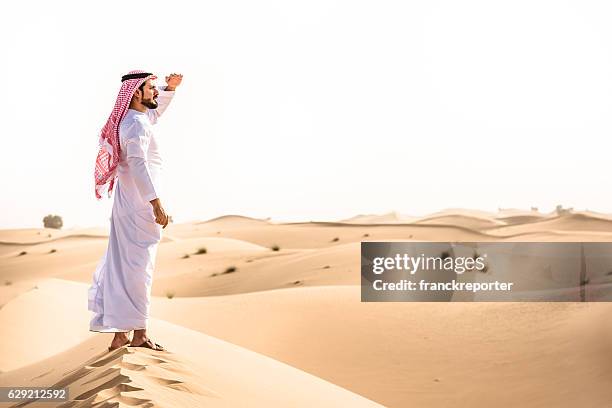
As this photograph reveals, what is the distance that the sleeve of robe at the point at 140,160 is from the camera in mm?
6246

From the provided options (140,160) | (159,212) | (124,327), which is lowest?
(124,327)

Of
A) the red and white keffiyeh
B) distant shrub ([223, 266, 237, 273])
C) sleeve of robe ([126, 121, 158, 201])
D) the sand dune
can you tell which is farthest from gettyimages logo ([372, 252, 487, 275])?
sleeve of robe ([126, 121, 158, 201])

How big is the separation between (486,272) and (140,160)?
1119cm

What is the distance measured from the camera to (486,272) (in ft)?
53.8

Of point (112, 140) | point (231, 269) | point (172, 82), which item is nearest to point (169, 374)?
point (112, 140)

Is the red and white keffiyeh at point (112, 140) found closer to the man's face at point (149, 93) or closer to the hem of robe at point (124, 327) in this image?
the man's face at point (149, 93)

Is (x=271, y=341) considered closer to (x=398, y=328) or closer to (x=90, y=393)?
(x=398, y=328)

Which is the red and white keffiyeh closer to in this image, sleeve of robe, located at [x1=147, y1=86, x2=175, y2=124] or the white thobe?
the white thobe

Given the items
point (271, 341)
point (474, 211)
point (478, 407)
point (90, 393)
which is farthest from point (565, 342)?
point (474, 211)

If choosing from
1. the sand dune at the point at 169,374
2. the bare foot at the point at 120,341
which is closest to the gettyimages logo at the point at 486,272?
the sand dune at the point at 169,374

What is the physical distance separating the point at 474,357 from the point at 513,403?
3.97ft

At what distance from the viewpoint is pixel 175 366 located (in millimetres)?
6129

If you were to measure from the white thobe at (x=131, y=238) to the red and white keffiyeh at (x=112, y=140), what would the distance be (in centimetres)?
6

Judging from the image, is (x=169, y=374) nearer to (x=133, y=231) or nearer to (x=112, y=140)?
(x=133, y=231)
